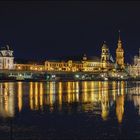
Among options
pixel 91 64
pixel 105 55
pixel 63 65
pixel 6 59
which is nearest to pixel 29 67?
pixel 6 59

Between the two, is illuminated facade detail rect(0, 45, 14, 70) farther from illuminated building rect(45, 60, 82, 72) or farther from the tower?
the tower

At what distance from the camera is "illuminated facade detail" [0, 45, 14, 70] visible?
14488cm

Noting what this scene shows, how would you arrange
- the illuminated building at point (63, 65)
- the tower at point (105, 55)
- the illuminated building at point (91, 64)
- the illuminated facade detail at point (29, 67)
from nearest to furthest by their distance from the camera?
the illuminated facade detail at point (29, 67) < the illuminated building at point (63, 65) < the illuminated building at point (91, 64) < the tower at point (105, 55)

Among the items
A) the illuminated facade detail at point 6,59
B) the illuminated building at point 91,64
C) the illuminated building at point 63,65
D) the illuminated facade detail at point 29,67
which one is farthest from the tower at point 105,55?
the illuminated facade detail at point 6,59

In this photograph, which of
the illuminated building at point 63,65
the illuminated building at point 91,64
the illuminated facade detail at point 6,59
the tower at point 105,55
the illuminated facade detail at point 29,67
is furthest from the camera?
the tower at point 105,55

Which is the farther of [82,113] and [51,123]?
[82,113]

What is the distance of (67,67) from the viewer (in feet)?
540

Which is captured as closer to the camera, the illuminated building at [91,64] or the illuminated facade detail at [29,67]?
the illuminated facade detail at [29,67]

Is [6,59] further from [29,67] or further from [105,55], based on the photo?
[105,55]

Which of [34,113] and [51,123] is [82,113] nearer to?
[34,113]

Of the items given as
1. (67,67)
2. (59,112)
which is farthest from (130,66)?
(59,112)

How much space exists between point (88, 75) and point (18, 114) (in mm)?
134529

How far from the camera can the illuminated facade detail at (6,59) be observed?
145 metres

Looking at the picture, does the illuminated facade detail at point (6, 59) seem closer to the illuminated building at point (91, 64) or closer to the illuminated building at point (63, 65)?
the illuminated building at point (63, 65)
